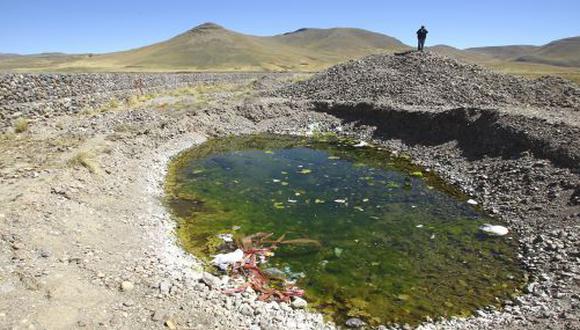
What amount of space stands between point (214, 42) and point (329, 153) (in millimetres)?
154527

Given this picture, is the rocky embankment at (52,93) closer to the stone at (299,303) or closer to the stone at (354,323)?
the stone at (299,303)

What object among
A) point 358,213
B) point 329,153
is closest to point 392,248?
point 358,213

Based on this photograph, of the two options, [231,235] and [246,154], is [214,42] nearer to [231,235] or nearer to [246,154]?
[246,154]

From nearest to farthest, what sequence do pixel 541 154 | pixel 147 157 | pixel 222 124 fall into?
pixel 541 154
pixel 147 157
pixel 222 124

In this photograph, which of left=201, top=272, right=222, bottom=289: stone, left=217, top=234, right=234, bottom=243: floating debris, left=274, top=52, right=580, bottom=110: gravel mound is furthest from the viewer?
Answer: left=274, top=52, right=580, bottom=110: gravel mound

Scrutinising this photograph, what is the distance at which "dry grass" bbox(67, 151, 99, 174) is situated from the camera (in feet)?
56.7

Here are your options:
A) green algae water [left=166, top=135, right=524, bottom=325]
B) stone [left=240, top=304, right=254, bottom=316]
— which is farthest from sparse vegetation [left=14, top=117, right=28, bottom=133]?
stone [left=240, top=304, right=254, bottom=316]

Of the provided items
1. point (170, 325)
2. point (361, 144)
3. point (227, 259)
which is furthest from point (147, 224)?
point (361, 144)

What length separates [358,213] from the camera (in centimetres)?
1670

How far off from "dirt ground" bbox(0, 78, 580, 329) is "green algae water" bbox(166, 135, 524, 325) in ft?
2.45

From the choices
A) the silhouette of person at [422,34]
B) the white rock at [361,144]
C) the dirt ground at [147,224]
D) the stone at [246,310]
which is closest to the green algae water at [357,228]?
the dirt ground at [147,224]

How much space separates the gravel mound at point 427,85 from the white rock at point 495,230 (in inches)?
646

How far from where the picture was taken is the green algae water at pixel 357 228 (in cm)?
1122

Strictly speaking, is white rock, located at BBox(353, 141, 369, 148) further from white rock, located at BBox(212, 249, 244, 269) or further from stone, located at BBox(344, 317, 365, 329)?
stone, located at BBox(344, 317, 365, 329)
